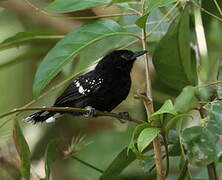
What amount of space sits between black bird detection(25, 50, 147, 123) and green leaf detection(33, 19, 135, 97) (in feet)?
2.28

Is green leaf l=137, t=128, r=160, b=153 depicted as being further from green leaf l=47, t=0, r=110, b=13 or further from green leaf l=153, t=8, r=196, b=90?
green leaf l=47, t=0, r=110, b=13

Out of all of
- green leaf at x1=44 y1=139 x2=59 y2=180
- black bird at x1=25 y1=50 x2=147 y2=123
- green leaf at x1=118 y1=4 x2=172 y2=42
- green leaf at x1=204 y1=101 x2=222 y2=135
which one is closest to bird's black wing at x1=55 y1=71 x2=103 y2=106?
black bird at x1=25 y1=50 x2=147 y2=123

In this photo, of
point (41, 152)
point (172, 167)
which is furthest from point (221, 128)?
point (41, 152)

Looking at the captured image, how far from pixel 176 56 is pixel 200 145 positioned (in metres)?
0.81

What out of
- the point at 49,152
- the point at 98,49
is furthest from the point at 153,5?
the point at 98,49

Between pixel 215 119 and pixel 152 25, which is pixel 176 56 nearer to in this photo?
pixel 152 25

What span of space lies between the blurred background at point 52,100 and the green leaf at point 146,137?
37.9 inches

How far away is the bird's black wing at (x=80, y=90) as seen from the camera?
11.8 ft

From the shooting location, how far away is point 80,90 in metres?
3.60

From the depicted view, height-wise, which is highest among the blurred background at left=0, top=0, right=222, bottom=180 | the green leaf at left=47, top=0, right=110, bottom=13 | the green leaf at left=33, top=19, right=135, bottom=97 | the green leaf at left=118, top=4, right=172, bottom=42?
the green leaf at left=47, top=0, right=110, bottom=13

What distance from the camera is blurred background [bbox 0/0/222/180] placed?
136 inches

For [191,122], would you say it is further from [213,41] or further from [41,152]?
[41,152]

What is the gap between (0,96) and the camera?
176 inches

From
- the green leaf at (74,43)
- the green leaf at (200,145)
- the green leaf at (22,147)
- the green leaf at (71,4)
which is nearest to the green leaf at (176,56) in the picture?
the green leaf at (74,43)
